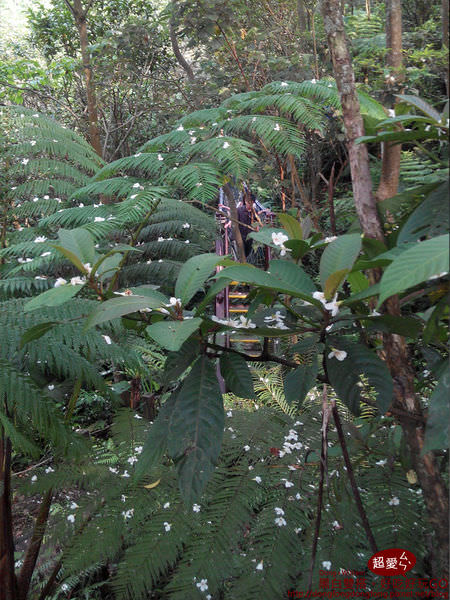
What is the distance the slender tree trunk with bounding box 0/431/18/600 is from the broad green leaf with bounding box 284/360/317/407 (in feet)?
2.98

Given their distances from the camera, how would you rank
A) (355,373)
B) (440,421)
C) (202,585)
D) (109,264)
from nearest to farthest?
(440,421)
(355,373)
(109,264)
(202,585)

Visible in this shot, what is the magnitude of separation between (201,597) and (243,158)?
99cm

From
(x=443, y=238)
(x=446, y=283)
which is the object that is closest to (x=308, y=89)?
(x=446, y=283)

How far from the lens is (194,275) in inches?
25.3

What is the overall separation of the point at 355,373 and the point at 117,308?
10.9 inches

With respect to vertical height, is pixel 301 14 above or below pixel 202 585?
above

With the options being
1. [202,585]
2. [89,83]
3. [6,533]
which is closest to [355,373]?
[202,585]

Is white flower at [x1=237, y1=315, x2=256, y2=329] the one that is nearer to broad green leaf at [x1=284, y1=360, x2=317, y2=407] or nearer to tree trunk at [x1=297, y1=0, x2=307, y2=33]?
broad green leaf at [x1=284, y1=360, x2=317, y2=407]

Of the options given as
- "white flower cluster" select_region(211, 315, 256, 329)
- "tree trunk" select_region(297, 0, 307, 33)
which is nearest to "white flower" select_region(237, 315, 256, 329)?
"white flower cluster" select_region(211, 315, 256, 329)

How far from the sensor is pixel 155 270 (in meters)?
1.87

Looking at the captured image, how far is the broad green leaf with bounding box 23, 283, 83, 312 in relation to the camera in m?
0.58

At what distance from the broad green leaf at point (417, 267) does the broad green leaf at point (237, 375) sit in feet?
0.95

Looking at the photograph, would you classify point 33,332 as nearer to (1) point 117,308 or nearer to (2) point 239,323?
(1) point 117,308

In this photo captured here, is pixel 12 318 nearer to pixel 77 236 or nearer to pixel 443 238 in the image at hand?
pixel 77 236
